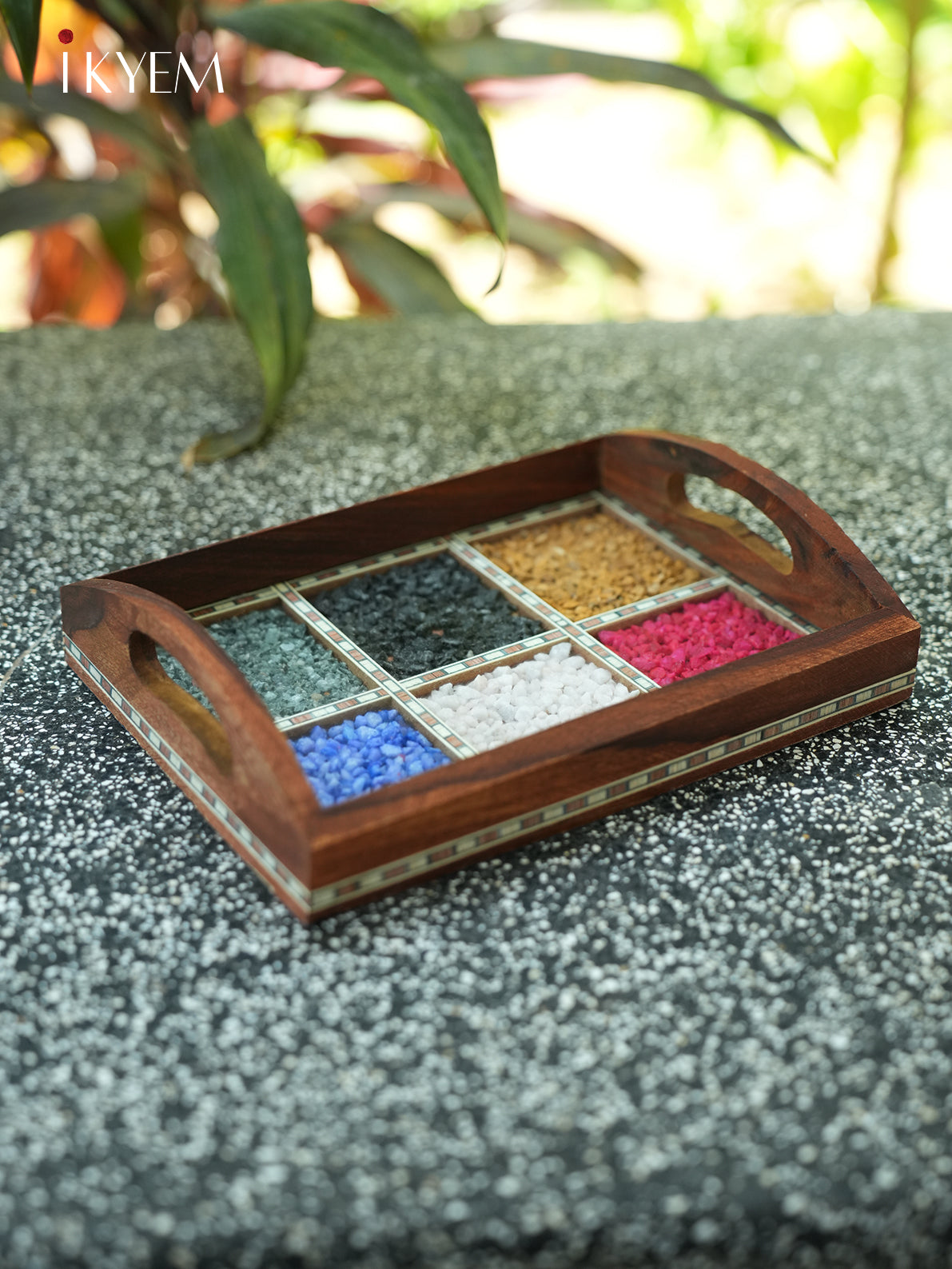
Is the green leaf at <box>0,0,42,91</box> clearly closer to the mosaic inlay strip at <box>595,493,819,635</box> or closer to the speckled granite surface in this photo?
the speckled granite surface

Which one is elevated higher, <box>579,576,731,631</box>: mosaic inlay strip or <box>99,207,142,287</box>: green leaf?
<box>99,207,142,287</box>: green leaf

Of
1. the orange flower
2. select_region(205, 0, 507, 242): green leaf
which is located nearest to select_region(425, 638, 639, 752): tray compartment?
select_region(205, 0, 507, 242): green leaf

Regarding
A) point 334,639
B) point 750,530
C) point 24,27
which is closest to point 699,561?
point 750,530

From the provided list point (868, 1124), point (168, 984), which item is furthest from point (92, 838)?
point (868, 1124)

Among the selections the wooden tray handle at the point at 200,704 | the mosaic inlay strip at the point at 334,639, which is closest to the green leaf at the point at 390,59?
the mosaic inlay strip at the point at 334,639

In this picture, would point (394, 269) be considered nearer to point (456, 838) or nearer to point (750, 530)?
point (750, 530)

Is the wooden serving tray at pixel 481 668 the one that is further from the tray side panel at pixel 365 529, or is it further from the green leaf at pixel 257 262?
the green leaf at pixel 257 262

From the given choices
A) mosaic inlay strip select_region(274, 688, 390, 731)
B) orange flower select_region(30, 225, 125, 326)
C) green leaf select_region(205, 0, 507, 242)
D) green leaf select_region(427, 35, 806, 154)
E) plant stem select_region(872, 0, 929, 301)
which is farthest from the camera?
plant stem select_region(872, 0, 929, 301)
